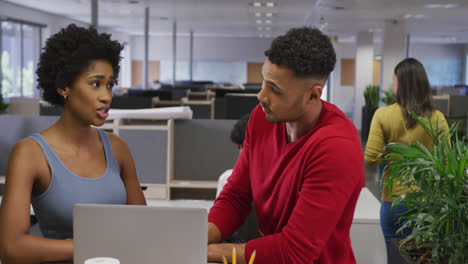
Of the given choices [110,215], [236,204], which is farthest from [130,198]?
[110,215]

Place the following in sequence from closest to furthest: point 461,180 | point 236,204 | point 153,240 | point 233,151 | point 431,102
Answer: point 153,240, point 236,204, point 461,180, point 431,102, point 233,151

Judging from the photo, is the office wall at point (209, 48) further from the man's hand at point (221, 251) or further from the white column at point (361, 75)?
the man's hand at point (221, 251)

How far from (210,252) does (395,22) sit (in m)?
11.5

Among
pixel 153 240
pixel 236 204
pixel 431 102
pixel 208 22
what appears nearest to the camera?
pixel 153 240

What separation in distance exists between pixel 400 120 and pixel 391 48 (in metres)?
9.64

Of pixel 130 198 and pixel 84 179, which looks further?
pixel 130 198

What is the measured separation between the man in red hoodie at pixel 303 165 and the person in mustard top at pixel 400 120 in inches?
57.7

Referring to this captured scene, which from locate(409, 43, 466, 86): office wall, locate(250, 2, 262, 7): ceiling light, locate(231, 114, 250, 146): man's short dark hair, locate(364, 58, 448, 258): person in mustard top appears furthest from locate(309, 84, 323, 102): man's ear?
locate(409, 43, 466, 86): office wall

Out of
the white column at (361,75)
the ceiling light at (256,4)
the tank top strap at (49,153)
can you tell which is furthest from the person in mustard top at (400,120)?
the white column at (361,75)

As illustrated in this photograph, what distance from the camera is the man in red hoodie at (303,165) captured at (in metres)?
1.11

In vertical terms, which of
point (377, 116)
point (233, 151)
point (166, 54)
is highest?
point (166, 54)

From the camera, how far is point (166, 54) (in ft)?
72.3

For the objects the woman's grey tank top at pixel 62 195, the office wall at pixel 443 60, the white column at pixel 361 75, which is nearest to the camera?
the woman's grey tank top at pixel 62 195

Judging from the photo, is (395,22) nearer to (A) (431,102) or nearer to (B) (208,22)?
(B) (208,22)
